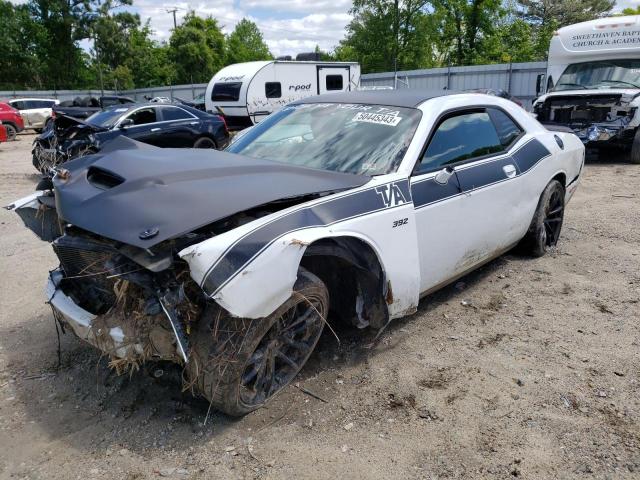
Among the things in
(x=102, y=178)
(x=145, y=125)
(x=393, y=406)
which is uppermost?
(x=102, y=178)

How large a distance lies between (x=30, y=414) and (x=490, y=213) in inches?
131

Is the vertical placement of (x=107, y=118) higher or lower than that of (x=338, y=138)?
lower

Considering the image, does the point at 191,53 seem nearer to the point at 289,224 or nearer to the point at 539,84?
the point at 539,84

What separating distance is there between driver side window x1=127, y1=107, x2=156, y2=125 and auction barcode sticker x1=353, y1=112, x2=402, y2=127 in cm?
835

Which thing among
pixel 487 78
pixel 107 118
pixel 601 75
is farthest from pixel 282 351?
pixel 487 78

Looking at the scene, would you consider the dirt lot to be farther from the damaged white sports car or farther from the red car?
the red car

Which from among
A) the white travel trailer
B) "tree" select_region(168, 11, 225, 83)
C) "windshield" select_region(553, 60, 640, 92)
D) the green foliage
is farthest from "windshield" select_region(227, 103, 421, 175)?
the green foliage

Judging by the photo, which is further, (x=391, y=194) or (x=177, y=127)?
(x=177, y=127)

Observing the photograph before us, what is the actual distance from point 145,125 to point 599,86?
9649 millimetres

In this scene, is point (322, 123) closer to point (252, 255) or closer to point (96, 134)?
point (252, 255)

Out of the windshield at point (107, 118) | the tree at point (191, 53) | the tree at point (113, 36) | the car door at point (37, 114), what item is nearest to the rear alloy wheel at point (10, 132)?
the car door at point (37, 114)

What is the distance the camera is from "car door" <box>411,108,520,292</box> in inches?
134

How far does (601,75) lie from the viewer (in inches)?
439

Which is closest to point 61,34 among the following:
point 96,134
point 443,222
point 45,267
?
point 96,134
